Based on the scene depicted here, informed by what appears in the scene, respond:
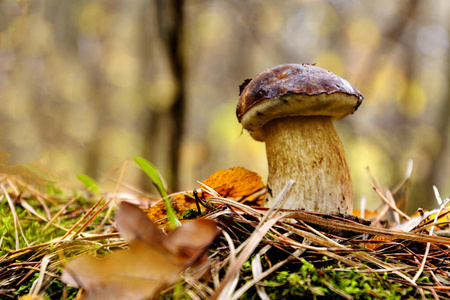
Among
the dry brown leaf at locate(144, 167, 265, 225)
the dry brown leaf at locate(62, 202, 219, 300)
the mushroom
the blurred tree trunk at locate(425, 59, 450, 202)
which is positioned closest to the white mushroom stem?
the mushroom

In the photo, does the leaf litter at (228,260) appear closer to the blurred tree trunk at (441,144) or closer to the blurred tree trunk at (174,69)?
the blurred tree trunk at (174,69)

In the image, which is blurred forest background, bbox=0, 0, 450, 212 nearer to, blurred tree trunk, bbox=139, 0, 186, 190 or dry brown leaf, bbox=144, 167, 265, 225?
blurred tree trunk, bbox=139, 0, 186, 190

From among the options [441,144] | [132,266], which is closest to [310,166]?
[132,266]

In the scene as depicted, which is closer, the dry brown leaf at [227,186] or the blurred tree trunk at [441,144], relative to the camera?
the dry brown leaf at [227,186]

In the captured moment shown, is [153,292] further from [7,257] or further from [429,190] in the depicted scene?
[429,190]

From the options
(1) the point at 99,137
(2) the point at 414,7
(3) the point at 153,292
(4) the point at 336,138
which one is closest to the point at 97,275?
(3) the point at 153,292

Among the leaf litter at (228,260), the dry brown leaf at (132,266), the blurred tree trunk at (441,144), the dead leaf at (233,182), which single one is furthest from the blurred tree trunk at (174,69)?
the blurred tree trunk at (441,144)
